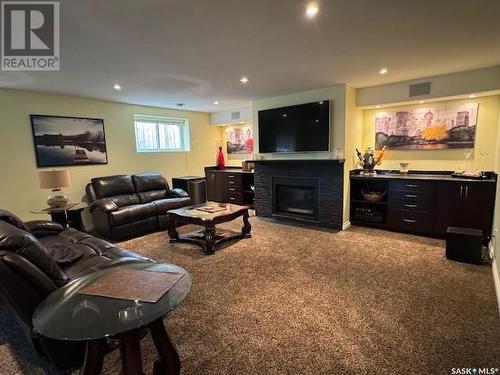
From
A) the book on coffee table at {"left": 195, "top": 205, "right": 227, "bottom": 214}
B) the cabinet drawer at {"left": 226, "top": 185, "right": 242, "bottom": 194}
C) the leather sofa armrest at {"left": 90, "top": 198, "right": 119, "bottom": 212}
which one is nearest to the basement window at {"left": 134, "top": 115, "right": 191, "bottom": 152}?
the cabinet drawer at {"left": 226, "top": 185, "right": 242, "bottom": 194}

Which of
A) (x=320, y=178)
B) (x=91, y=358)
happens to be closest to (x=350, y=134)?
(x=320, y=178)

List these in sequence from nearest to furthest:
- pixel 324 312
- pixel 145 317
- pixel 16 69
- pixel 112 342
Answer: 1. pixel 145 317
2. pixel 112 342
3. pixel 324 312
4. pixel 16 69

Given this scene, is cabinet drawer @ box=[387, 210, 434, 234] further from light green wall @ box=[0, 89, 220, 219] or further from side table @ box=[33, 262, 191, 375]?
light green wall @ box=[0, 89, 220, 219]

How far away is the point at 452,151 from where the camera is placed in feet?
13.1

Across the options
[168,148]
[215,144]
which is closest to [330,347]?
[168,148]

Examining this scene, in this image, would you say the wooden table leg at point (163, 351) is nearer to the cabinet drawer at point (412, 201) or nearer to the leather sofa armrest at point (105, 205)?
the leather sofa armrest at point (105, 205)

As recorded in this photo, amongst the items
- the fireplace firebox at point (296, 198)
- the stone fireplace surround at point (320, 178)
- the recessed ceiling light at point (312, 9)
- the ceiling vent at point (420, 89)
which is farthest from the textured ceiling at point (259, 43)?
the fireplace firebox at point (296, 198)

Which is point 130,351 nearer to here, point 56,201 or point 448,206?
point 56,201

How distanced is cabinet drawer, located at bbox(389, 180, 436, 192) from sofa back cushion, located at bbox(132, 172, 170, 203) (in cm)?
415

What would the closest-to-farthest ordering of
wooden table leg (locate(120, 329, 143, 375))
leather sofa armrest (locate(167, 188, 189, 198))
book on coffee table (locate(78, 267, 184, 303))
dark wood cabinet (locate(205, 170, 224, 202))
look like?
wooden table leg (locate(120, 329, 143, 375)) → book on coffee table (locate(78, 267, 184, 303)) → leather sofa armrest (locate(167, 188, 189, 198)) → dark wood cabinet (locate(205, 170, 224, 202))

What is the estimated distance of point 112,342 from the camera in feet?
5.55

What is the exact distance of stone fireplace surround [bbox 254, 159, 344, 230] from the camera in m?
4.30

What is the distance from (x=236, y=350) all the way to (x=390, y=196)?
345 centimetres

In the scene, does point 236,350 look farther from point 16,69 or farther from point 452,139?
point 452,139
